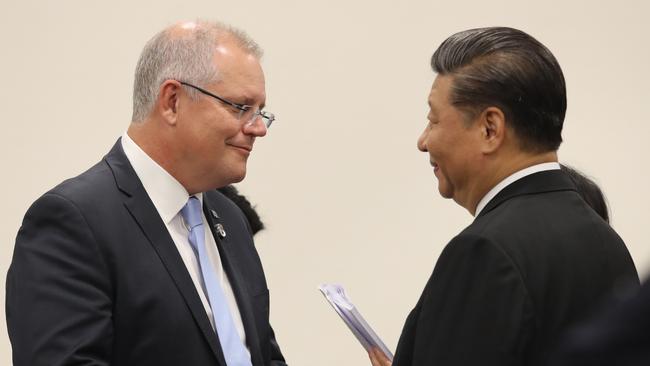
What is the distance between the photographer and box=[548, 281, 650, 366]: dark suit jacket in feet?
1.98

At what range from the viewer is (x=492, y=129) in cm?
170

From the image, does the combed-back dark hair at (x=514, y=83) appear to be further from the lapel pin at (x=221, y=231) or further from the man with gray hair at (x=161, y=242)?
the lapel pin at (x=221, y=231)

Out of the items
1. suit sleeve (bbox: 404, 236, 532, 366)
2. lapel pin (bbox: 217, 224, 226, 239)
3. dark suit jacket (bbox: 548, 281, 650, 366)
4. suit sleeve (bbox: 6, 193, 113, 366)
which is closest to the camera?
dark suit jacket (bbox: 548, 281, 650, 366)

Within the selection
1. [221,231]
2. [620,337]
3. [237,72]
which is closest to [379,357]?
[221,231]

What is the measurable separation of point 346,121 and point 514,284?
2834 mm

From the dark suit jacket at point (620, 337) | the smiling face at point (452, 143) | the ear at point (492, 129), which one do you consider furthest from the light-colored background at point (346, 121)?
the dark suit jacket at point (620, 337)

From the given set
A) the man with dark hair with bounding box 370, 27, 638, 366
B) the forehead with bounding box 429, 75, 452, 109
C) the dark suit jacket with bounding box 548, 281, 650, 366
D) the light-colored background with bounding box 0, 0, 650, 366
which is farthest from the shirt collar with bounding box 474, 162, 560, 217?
the light-colored background with bounding box 0, 0, 650, 366

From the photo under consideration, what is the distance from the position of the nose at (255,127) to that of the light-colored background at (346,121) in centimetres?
205

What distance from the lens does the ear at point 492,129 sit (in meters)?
1.68

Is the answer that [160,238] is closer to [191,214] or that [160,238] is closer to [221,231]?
[191,214]

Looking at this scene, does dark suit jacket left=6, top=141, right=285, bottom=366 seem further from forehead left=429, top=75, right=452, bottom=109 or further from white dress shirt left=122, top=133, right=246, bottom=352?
forehead left=429, top=75, right=452, bottom=109

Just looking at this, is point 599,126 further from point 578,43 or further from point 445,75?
point 445,75

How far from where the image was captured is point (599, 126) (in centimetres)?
437

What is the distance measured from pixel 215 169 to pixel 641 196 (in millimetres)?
2822
